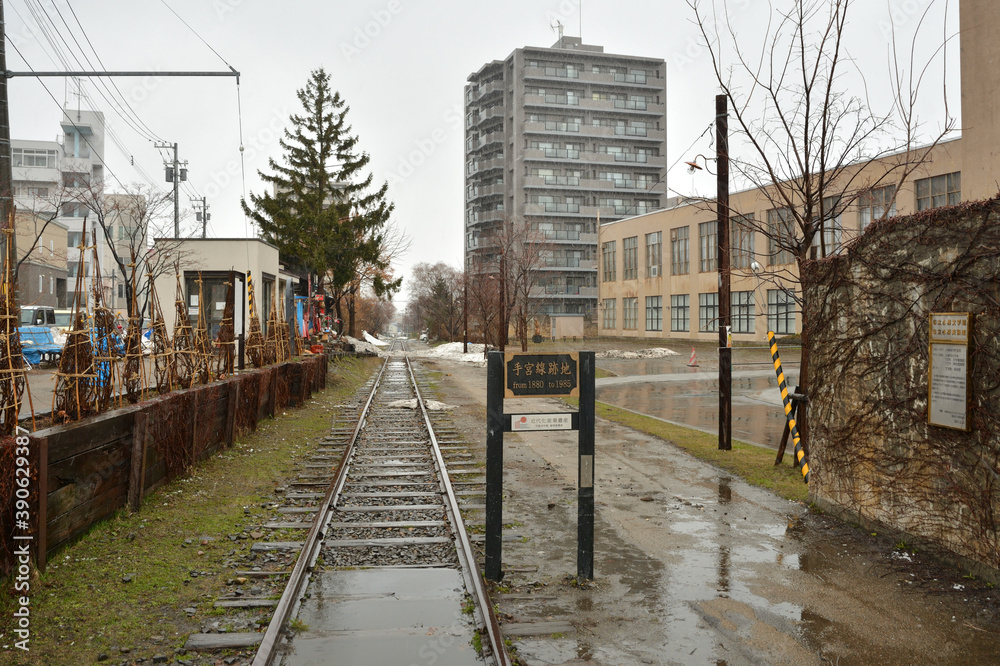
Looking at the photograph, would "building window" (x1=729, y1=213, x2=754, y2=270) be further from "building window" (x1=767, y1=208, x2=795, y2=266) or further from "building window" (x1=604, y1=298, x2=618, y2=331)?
"building window" (x1=604, y1=298, x2=618, y2=331)

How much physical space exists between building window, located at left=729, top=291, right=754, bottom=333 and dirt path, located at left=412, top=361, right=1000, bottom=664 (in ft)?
162

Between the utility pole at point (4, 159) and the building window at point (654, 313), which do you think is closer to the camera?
the utility pole at point (4, 159)

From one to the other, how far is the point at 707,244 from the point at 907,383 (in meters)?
56.5

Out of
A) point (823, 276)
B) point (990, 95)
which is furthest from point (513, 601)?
point (990, 95)

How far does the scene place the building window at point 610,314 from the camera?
76000 mm

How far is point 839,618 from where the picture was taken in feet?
17.4

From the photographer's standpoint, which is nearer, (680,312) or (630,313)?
(680,312)

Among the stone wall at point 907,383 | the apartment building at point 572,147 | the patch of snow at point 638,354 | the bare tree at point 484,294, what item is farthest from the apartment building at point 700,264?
the stone wall at point 907,383

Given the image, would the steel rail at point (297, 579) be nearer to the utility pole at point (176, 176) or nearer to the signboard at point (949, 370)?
the signboard at point (949, 370)

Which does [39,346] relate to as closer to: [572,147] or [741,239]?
[741,239]

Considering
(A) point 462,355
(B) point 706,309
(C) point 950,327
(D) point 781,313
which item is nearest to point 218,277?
(C) point 950,327

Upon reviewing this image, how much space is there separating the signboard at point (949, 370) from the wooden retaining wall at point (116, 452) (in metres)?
7.41

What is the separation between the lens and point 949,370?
6156 mm

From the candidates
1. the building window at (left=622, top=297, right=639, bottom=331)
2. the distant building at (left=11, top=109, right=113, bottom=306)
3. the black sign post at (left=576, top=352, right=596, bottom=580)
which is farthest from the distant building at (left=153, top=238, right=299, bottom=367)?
the building window at (left=622, top=297, right=639, bottom=331)
